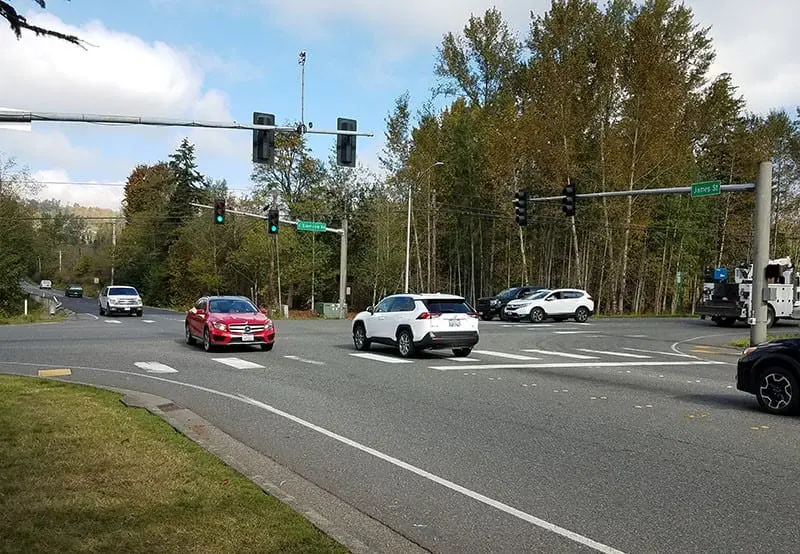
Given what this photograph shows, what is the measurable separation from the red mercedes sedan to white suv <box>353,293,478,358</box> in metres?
3.17

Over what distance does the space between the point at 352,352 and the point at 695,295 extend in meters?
51.3

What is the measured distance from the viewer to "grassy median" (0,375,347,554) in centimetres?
484

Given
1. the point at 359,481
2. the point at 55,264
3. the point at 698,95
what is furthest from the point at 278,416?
the point at 55,264

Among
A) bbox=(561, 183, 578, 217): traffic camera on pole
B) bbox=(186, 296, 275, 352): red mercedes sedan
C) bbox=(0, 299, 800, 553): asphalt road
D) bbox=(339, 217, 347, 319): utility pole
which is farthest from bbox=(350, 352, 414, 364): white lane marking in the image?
bbox=(339, 217, 347, 319): utility pole

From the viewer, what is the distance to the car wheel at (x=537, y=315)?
123 feet

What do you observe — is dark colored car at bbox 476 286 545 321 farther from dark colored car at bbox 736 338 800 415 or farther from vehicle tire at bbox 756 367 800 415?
vehicle tire at bbox 756 367 800 415

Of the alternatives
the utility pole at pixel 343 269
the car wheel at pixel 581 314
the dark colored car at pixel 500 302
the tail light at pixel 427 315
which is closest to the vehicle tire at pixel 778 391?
the tail light at pixel 427 315

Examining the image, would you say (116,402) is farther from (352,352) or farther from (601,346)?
(601,346)

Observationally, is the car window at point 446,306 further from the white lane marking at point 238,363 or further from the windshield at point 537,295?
the windshield at point 537,295

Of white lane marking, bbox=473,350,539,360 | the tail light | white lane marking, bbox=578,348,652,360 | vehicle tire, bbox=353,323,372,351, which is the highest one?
the tail light

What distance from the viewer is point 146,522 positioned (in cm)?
520

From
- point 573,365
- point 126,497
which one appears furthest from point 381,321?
point 126,497

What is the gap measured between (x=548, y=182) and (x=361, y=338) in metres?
28.4

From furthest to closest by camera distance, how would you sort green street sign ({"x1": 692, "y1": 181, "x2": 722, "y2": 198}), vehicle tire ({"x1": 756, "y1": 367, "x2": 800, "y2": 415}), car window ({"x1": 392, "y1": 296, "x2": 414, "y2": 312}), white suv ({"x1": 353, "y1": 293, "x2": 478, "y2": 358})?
green street sign ({"x1": 692, "y1": 181, "x2": 722, "y2": 198})
car window ({"x1": 392, "y1": 296, "x2": 414, "y2": 312})
white suv ({"x1": 353, "y1": 293, "x2": 478, "y2": 358})
vehicle tire ({"x1": 756, "y1": 367, "x2": 800, "y2": 415})
